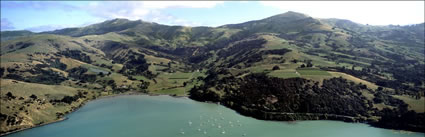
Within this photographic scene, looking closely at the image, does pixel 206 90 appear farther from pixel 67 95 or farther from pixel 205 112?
pixel 67 95

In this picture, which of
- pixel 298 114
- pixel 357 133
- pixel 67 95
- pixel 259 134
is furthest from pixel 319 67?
pixel 67 95

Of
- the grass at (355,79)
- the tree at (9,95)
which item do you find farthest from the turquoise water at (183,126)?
the grass at (355,79)

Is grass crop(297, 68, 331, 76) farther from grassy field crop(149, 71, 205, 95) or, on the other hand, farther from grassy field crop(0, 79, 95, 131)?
grassy field crop(0, 79, 95, 131)

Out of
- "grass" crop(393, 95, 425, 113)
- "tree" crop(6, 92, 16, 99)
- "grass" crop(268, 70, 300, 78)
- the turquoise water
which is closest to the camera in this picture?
the turquoise water

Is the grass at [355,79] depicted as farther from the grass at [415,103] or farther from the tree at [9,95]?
the tree at [9,95]

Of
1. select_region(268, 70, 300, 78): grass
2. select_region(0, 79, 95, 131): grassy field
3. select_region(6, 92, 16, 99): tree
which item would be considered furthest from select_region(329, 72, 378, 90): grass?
select_region(6, 92, 16, 99): tree

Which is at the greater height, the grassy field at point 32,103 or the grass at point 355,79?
the grass at point 355,79

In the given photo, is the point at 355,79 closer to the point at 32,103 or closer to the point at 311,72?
the point at 311,72

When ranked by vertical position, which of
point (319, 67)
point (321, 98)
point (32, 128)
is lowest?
point (32, 128)
